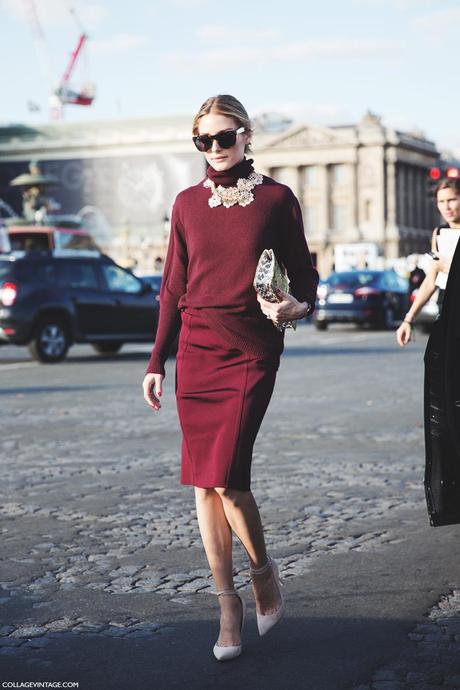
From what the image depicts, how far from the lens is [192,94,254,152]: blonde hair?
3996 millimetres

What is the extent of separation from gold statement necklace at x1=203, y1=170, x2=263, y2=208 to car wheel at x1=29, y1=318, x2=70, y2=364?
567 inches

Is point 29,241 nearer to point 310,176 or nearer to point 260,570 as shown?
point 260,570

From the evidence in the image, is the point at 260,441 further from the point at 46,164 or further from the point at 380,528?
the point at 46,164

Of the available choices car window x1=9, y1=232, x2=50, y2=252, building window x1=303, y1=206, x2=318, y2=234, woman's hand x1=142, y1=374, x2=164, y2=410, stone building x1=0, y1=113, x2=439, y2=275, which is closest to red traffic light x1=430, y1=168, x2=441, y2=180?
→ woman's hand x1=142, y1=374, x2=164, y2=410

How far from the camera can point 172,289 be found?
413 centimetres

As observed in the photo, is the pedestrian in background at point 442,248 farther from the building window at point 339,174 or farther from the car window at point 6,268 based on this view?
the building window at point 339,174

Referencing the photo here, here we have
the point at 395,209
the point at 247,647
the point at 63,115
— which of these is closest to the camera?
the point at 247,647

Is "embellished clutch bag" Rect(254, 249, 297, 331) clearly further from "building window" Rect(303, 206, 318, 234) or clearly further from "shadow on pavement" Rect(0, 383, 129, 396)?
"building window" Rect(303, 206, 318, 234)

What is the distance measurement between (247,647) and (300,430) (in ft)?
19.1

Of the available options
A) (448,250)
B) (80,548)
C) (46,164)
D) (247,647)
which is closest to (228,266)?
(247,647)

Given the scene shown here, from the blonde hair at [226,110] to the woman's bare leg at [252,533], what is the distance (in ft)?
3.51

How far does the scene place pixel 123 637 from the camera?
13.7 feet

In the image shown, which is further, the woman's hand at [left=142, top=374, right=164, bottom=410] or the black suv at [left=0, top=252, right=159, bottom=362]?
the black suv at [left=0, top=252, right=159, bottom=362]

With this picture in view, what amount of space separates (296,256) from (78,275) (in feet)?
50.0
